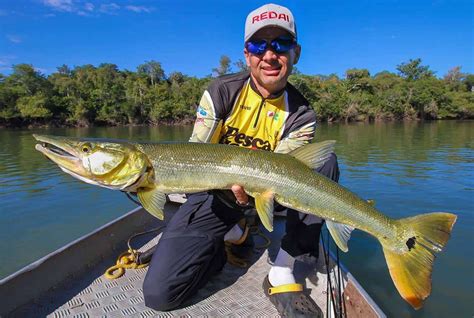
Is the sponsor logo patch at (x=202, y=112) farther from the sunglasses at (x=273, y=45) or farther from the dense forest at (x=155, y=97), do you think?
the dense forest at (x=155, y=97)

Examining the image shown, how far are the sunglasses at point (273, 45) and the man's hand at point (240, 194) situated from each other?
5.28 feet

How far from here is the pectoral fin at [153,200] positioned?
2.86 metres

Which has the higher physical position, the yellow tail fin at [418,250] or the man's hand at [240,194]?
the man's hand at [240,194]

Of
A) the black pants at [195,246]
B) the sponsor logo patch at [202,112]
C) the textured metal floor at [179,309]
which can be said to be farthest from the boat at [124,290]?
the sponsor logo patch at [202,112]

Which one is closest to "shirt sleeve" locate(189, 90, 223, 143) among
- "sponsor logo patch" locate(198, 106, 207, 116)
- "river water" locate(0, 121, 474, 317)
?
"sponsor logo patch" locate(198, 106, 207, 116)

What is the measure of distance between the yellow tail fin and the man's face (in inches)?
78.0

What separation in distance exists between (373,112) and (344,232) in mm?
78861

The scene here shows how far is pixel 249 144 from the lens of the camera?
4074 mm

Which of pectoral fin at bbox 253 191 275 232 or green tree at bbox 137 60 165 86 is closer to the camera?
pectoral fin at bbox 253 191 275 232

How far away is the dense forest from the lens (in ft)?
201

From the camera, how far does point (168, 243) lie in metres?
3.66

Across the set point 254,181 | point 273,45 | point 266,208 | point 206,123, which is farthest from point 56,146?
point 273,45

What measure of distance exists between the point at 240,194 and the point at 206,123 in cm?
109

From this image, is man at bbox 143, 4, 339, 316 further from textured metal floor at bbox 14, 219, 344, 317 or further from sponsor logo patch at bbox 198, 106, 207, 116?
textured metal floor at bbox 14, 219, 344, 317
